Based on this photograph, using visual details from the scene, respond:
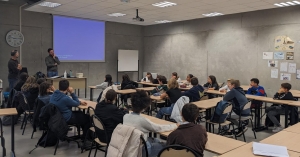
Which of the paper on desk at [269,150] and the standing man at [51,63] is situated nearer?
the paper on desk at [269,150]

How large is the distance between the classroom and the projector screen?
→ 0.13 ft

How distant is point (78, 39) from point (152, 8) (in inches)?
144

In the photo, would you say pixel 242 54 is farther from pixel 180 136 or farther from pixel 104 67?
pixel 180 136

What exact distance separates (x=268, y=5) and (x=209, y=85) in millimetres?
2863

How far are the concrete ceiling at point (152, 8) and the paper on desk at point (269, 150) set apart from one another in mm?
5387

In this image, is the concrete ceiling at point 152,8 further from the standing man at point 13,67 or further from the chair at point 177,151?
the chair at point 177,151

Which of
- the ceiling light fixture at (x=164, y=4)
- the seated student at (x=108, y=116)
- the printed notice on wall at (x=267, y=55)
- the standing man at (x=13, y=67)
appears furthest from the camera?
the printed notice on wall at (x=267, y=55)

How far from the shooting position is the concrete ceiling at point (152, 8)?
699 cm

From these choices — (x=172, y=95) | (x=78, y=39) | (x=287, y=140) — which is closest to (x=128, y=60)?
(x=78, y=39)

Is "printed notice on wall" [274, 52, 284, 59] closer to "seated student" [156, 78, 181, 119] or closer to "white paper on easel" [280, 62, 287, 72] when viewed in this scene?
"white paper on easel" [280, 62, 287, 72]

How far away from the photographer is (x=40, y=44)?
915cm

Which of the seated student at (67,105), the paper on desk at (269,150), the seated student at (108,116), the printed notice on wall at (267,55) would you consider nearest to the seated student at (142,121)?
the seated student at (108,116)

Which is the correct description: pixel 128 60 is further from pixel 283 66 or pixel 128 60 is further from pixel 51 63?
pixel 283 66

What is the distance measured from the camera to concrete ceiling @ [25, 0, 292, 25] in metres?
6.99
